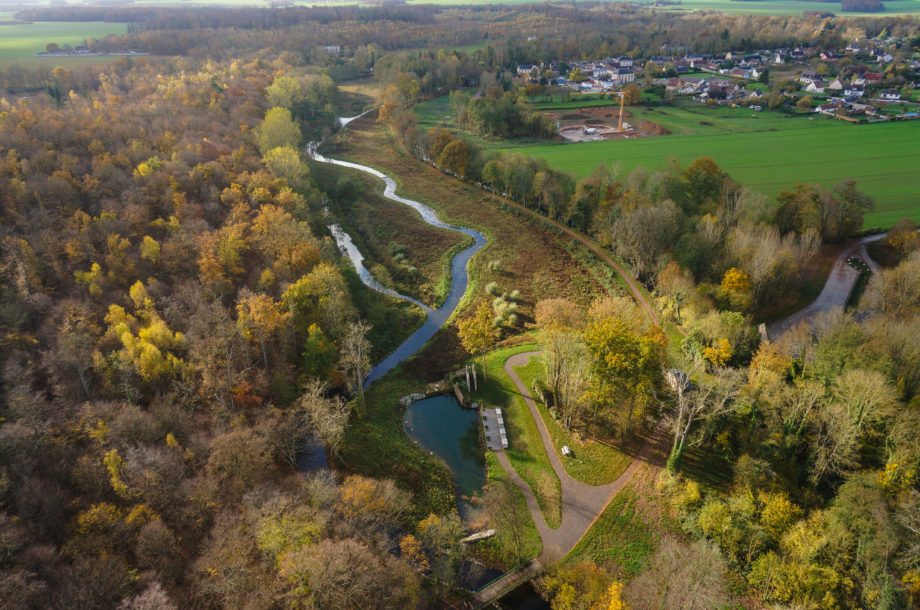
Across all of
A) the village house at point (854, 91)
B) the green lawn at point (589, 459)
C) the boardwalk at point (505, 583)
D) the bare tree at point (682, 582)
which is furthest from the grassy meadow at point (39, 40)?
the village house at point (854, 91)

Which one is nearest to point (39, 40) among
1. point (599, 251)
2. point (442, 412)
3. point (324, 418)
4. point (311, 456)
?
point (311, 456)

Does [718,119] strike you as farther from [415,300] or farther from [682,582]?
[682,582]

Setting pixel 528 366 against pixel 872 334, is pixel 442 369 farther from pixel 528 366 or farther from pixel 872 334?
pixel 872 334

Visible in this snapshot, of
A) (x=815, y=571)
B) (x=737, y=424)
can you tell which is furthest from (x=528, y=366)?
(x=815, y=571)

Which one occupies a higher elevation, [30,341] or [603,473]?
[30,341]

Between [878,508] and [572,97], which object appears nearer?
[878,508]

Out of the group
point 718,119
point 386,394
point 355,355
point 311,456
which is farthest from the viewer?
point 718,119
